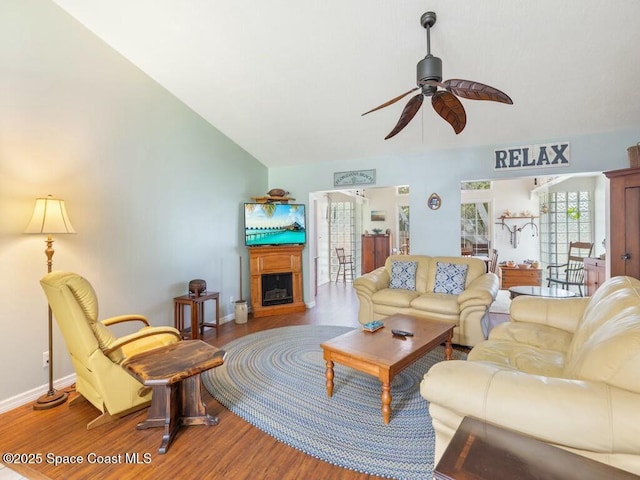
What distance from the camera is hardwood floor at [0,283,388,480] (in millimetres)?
1745

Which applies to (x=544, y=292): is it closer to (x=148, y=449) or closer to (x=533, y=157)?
(x=533, y=157)

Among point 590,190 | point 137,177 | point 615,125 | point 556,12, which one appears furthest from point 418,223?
point 590,190

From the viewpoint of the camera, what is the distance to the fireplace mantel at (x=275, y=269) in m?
4.95

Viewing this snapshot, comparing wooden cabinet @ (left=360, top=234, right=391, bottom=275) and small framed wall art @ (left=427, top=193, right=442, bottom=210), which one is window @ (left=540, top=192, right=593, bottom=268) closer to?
wooden cabinet @ (left=360, top=234, right=391, bottom=275)

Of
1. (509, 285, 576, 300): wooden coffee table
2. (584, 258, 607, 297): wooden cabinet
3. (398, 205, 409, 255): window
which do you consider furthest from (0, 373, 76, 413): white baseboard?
(398, 205, 409, 255): window

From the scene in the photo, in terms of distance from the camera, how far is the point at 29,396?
2.53 metres

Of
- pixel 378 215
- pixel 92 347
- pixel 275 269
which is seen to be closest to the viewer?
pixel 92 347

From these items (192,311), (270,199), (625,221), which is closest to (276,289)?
(270,199)

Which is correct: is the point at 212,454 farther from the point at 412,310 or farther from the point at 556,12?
the point at 556,12

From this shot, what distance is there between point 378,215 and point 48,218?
7346 millimetres

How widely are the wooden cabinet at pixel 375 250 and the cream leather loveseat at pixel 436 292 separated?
11.5 ft

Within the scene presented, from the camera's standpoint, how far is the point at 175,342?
99.4 inches

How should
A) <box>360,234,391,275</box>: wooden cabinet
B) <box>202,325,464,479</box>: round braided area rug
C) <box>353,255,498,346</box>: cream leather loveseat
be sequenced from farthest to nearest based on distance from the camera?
<box>360,234,391,275</box>: wooden cabinet < <box>353,255,498,346</box>: cream leather loveseat < <box>202,325,464,479</box>: round braided area rug

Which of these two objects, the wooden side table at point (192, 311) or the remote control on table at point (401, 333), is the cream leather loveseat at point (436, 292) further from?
the wooden side table at point (192, 311)
